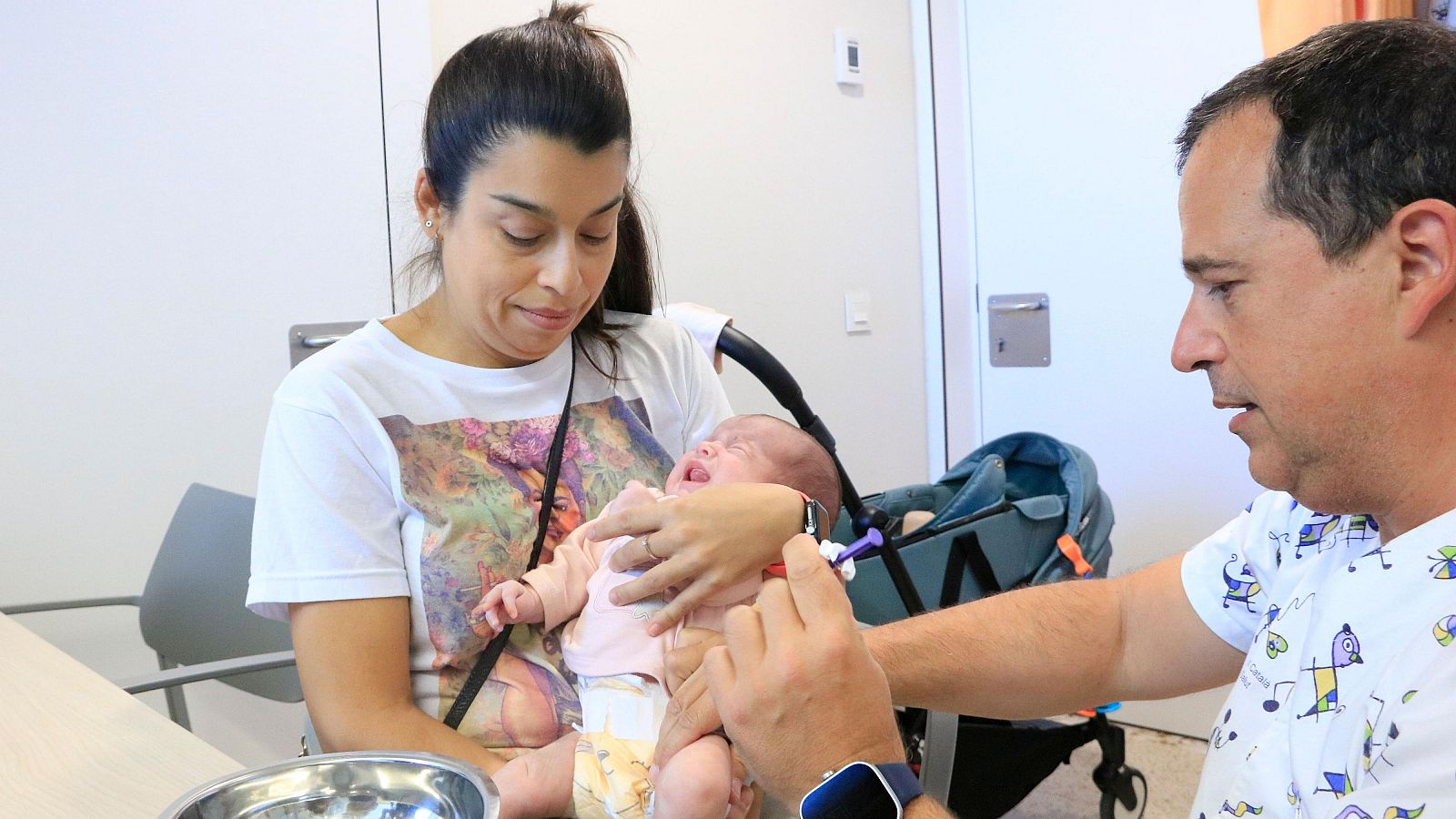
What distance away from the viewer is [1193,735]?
329 cm

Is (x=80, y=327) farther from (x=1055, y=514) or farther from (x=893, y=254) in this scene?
(x=893, y=254)

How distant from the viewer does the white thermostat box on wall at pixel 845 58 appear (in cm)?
342

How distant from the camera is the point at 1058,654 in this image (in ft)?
4.19

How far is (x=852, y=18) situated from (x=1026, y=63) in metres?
0.58

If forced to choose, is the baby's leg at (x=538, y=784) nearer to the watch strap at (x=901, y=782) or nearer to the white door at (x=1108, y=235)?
the watch strap at (x=901, y=782)

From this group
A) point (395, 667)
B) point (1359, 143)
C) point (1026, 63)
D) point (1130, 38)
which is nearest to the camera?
point (1359, 143)

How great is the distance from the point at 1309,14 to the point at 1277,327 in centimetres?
206

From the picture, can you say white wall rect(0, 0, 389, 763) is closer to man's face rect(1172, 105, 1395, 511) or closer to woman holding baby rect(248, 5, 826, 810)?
woman holding baby rect(248, 5, 826, 810)

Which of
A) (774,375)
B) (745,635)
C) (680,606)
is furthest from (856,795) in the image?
(774,375)

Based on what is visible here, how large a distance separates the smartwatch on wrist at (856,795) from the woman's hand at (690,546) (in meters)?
0.33

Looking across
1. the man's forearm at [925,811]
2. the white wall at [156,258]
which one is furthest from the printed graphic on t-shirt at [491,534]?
the white wall at [156,258]

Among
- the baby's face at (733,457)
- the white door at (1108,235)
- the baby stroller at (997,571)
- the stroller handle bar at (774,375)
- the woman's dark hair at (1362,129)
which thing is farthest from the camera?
the white door at (1108,235)

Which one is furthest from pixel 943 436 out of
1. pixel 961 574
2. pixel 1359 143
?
pixel 1359 143

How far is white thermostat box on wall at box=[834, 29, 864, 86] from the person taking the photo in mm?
3422
